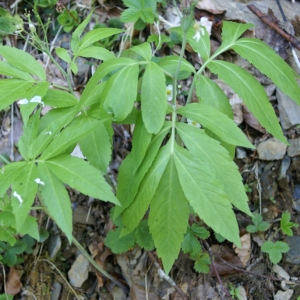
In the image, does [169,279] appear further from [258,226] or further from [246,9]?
[246,9]

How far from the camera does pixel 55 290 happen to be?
2.57 m

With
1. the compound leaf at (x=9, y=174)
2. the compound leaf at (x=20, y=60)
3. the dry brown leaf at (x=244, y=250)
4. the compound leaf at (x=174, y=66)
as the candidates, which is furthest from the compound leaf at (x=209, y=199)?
the dry brown leaf at (x=244, y=250)

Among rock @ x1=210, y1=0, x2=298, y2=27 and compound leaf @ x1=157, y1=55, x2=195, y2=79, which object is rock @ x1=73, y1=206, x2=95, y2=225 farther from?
rock @ x1=210, y1=0, x2=298, y2=27

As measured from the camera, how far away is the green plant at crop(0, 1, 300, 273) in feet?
4.56

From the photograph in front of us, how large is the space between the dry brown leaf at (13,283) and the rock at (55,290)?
0.77 ft

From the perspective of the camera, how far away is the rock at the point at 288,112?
2625 mm

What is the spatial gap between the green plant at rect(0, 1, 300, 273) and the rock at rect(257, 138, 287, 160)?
0.95 meters

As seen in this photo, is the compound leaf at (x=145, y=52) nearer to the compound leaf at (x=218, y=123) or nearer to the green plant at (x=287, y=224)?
the compound leaf at (x=218, y=123)

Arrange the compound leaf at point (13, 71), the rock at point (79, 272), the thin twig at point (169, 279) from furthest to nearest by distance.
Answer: the rock at point (79, 272) < the thin twig at point (169, 279) < the compound leaf at point (13, 71)

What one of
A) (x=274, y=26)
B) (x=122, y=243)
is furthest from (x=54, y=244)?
(x=274, y=26)

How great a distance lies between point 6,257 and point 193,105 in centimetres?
172

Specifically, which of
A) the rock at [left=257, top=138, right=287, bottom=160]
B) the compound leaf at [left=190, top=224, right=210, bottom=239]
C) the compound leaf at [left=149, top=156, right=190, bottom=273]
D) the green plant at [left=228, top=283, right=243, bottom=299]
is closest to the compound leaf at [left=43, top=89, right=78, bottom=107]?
the compound leaf at [left=149, top=156, right=190, bottom=273]

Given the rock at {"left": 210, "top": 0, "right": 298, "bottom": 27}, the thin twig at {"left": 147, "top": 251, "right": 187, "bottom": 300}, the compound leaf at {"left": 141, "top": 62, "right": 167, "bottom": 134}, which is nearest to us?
the compound leaf at {"left": 141, "top": 62, "right": 167, "bottom": 134}

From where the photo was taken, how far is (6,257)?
2438 mm
